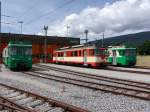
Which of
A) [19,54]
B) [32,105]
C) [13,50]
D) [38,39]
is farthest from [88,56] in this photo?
[38,39]

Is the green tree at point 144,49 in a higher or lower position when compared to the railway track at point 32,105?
higher

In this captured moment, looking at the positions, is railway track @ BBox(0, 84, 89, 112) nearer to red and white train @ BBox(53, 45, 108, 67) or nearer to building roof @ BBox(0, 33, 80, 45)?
red and white train @ BBox(53, 45, 108, 67)

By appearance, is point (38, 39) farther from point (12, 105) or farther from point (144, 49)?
point (12, 105)

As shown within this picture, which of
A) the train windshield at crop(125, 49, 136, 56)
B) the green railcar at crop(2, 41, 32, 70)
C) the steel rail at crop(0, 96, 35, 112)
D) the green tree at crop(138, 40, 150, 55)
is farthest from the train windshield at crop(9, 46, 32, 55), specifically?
the green tree at crop(138, 40, 150, 55)

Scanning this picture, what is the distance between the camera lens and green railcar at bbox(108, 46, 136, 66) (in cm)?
3719

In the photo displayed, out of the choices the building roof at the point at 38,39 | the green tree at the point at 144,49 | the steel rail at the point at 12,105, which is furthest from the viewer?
the green tree at the point at 144,49

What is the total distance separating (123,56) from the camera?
37156mm

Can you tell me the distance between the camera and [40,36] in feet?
243

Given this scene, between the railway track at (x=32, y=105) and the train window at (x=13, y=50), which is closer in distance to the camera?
the railway track at (x=32, y=105)

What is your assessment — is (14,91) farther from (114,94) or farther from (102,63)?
(102,63)

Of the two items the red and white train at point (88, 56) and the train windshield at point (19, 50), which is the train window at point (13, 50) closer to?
the train windshield at point (19, 50)

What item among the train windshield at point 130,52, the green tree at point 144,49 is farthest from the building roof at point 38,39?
the train windshield at point 130,52

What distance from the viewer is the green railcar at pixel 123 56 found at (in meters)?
37.2

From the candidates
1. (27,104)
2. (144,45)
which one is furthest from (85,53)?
(144,45)
